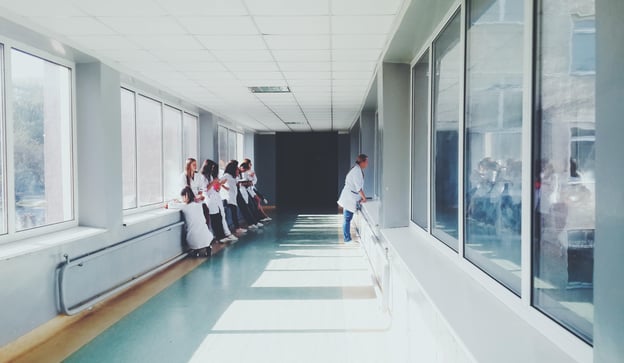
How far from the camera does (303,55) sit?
5066 mm

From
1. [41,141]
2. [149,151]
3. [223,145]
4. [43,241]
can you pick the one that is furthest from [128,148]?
[223,145]

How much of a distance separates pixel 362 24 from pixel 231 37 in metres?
1.33

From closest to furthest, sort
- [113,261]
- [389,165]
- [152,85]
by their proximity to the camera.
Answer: [389,165] → [113,261] → [152,85]

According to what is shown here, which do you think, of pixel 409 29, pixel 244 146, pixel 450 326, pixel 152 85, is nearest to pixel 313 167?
pixel 244 146

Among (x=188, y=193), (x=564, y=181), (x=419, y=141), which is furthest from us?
(x=188, y=193)

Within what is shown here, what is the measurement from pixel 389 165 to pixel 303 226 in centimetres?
651

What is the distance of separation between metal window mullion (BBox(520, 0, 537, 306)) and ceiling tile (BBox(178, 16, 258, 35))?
2.57 m

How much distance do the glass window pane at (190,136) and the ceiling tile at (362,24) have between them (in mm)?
5752

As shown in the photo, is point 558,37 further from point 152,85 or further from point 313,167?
point 313,167

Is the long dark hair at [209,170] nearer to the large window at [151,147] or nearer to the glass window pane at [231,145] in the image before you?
the large window at [151,147]

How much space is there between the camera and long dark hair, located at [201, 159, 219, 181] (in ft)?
26.4

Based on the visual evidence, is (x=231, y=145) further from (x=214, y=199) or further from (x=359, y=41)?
(x=359, y=41)

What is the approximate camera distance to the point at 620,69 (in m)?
1.03

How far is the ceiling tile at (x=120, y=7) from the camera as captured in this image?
346 centimetres
